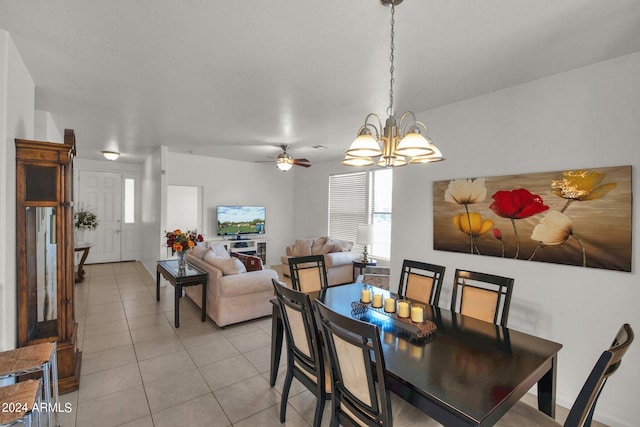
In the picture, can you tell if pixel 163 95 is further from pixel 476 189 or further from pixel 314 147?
pixel 476 189

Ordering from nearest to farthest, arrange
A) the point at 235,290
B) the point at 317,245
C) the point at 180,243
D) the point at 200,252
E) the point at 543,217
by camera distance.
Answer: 1. the point at 543,217
2. the point at 235,290
3. the point at 180,243
4. the point at 200,252
5. the point at 317,245

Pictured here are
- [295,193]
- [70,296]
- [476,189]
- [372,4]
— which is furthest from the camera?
[295,193]

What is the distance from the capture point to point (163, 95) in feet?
9.87

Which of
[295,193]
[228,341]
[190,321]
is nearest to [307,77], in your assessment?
[228,341]

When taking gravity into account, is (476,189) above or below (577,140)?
below

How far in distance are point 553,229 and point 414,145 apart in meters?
1.67

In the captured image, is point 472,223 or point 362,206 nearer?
point 472,223

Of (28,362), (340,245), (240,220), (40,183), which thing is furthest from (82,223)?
(28,362)

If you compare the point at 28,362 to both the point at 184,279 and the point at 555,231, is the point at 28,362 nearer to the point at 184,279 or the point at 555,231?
the point at 184,279

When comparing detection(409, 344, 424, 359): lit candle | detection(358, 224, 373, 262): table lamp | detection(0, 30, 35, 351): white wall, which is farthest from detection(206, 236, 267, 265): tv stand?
detection(409, 344, 424, 359): lit candle

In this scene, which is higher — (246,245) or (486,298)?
(486,298)

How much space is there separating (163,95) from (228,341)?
278 centimetres

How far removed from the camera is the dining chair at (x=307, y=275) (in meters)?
2.91

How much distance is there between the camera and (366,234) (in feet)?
17.7
